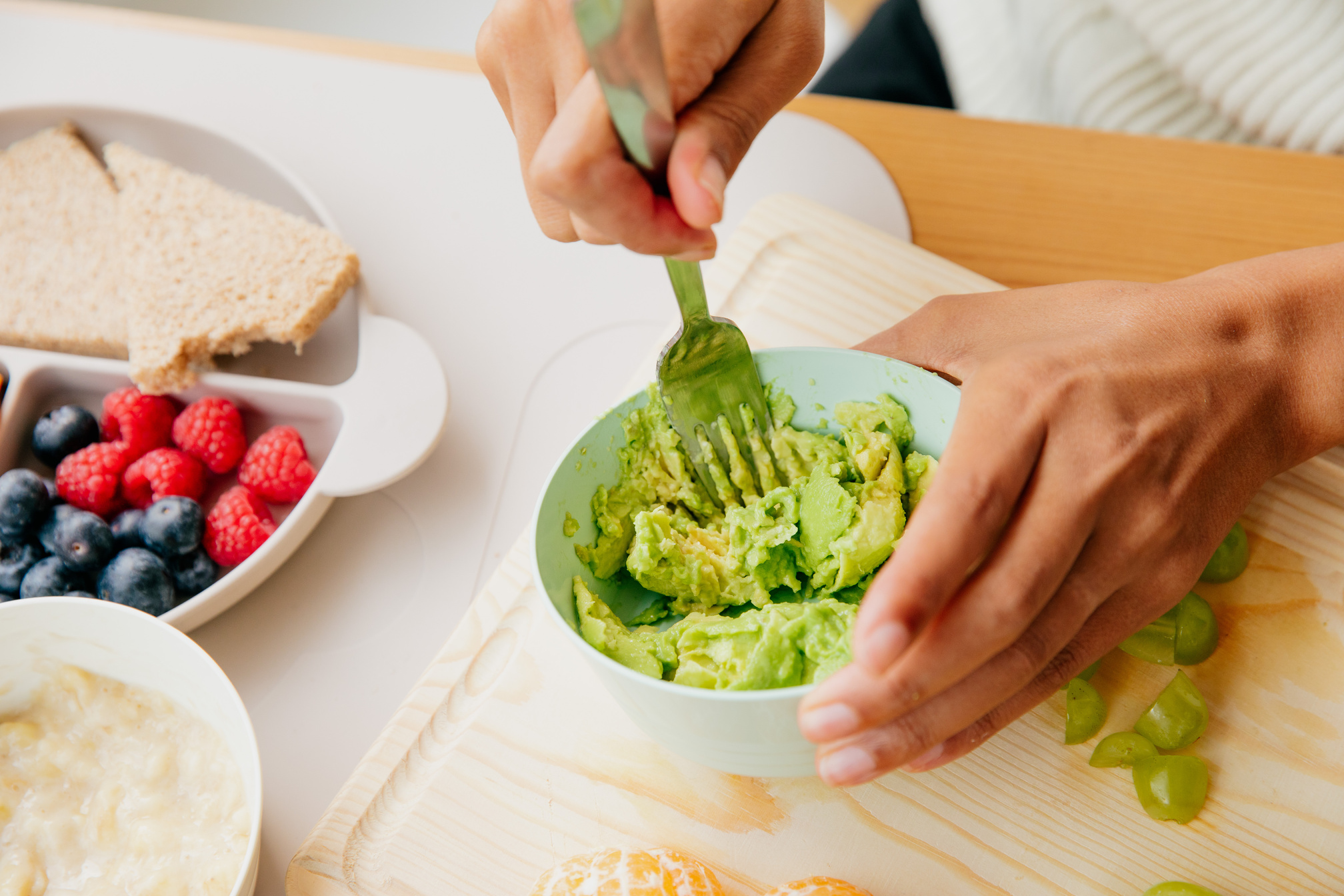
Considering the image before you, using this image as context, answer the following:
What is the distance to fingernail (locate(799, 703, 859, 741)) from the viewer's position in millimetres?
795

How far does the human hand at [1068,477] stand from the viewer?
0.82 meters

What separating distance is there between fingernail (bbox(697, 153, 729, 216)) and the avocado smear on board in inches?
12.4

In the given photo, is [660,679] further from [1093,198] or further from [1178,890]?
[1093,198]

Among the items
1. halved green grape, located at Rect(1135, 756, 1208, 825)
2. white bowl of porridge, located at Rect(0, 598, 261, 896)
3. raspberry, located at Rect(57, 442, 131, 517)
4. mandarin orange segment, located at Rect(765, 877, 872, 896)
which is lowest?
halved green grape, located at Rect(1135, 756, 1208, 825)

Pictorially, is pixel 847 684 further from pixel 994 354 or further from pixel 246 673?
pixel 246 673

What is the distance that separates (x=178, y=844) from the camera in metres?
1.00

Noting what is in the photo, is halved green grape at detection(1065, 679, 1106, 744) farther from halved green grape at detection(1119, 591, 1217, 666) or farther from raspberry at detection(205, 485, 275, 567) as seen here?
raspberry at detection(205, 485, 275, 567)

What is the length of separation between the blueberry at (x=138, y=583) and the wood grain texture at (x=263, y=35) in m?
1.14

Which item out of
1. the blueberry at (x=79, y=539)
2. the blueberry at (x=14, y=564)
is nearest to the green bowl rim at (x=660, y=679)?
the blueberry at (x=79, y=539)

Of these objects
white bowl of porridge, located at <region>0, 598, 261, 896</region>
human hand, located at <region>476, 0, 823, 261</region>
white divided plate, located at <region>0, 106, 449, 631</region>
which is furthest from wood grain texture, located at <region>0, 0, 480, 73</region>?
white bowl of porridge, located at <region>0, 598, 261, 896</region>

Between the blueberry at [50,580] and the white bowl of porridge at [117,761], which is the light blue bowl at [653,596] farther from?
the blueberry at [50,580]

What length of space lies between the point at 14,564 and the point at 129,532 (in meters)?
0.16

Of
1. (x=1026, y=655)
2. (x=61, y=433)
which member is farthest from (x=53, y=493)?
(x=1026, y=655)

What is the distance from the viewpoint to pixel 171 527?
1246 mm
